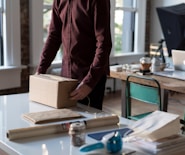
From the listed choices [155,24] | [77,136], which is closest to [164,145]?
[77,136]

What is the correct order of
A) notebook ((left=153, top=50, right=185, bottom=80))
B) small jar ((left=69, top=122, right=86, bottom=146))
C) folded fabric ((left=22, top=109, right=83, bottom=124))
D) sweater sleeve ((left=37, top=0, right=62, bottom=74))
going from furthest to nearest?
notebook ((left=153, top=50, right=185, bottom=80)) → sweater sleeve ((left=37, top=0, right=62, bottom=74)) → folded fabric ((left=22, top=109, right=83, bottom=124)) → small jar ((left=69, top=122, right=86, bottom=146))

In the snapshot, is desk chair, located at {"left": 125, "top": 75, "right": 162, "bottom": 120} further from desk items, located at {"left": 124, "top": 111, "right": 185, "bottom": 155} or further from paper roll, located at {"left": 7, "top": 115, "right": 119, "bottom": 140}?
desk items, located at {"left": 124, "top": 111, "right": 185, "bottom": 155}

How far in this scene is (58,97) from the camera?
189 cm

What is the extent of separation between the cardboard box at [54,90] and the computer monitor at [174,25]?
6.53 feet

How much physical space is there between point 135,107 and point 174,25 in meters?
1.69

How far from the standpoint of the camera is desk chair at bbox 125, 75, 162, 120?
277 cm

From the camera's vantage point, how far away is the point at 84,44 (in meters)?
2.12

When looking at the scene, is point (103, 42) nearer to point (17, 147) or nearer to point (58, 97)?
point (58, 97)

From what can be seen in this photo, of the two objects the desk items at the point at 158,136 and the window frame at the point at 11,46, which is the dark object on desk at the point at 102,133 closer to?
the desk items at the point at 158,136

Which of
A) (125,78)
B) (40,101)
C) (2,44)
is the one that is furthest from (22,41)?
(40,101)

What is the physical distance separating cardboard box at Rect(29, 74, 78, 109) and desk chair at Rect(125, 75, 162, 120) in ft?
3.24

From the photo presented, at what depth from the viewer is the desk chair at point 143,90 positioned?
277 cm

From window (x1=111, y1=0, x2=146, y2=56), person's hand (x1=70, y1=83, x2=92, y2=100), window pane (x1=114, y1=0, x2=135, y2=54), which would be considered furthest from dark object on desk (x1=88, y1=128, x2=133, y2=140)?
window pane (x1=114, y1=0, x2=135, y2=54)

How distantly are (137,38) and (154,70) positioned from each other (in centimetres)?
278
